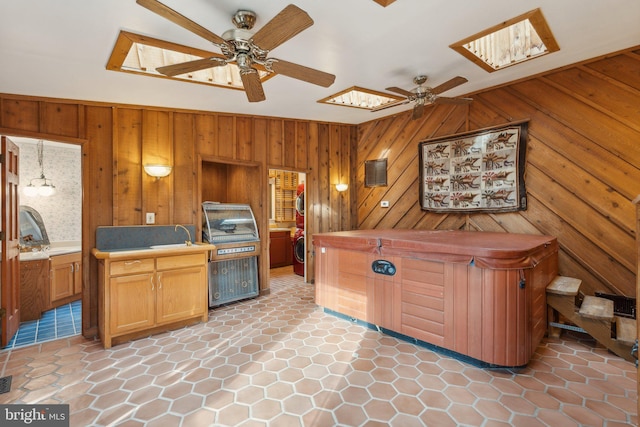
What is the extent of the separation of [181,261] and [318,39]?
8.98ft

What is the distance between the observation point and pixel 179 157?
403cm

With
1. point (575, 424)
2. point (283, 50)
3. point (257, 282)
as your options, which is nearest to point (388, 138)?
point (283, 50)

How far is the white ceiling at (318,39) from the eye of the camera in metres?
2.12

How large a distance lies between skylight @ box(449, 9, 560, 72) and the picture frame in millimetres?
808

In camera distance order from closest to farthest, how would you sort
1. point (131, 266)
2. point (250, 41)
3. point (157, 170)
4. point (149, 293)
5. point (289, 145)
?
point (250, 41), point (131, 266), point (149, 293), point (157, 170), point (289, 145)

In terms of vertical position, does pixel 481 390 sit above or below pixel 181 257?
below

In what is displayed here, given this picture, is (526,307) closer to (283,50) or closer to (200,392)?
(200,392)

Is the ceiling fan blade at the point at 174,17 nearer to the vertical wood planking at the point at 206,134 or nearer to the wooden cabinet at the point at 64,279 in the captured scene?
the vertical wood planking at the point at 206,134

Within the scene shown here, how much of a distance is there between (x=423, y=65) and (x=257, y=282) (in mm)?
3691

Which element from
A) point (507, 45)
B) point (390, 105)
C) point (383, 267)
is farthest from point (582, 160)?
point (383, 267)

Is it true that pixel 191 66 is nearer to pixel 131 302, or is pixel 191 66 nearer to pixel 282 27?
pixel 282 27

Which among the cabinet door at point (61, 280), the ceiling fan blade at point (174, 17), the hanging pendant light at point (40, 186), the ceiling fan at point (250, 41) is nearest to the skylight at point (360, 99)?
the ceiling fan at point (250, 41)

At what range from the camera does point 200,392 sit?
2252 mm

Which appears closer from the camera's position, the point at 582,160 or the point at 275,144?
the point at 582,160
